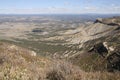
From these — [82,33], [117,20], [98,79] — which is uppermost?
[98,79]

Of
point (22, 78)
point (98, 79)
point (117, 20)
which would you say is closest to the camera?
point (22, 78)

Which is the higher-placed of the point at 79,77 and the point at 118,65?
the point at 79,77

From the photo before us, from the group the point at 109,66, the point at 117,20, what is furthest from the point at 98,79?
the point at 117,20

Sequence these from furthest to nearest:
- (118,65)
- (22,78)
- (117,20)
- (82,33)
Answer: (82,33)
(117,20)
(118,65)
(22,78)

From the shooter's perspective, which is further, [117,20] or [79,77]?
[117,20]

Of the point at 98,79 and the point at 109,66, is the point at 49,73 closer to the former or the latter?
the point at 98,79

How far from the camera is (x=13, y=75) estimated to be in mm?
8508

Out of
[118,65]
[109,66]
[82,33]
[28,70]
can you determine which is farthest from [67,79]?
[82,33]

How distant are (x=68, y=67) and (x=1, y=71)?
2.54m

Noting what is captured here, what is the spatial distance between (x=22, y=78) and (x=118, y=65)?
2466cm

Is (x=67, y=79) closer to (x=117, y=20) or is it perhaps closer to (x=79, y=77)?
(x=79, y=77)

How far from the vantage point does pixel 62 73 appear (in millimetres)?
8508

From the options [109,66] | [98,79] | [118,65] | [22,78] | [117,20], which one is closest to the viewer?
[22,78]

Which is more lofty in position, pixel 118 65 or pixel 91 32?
pixel 118 65
